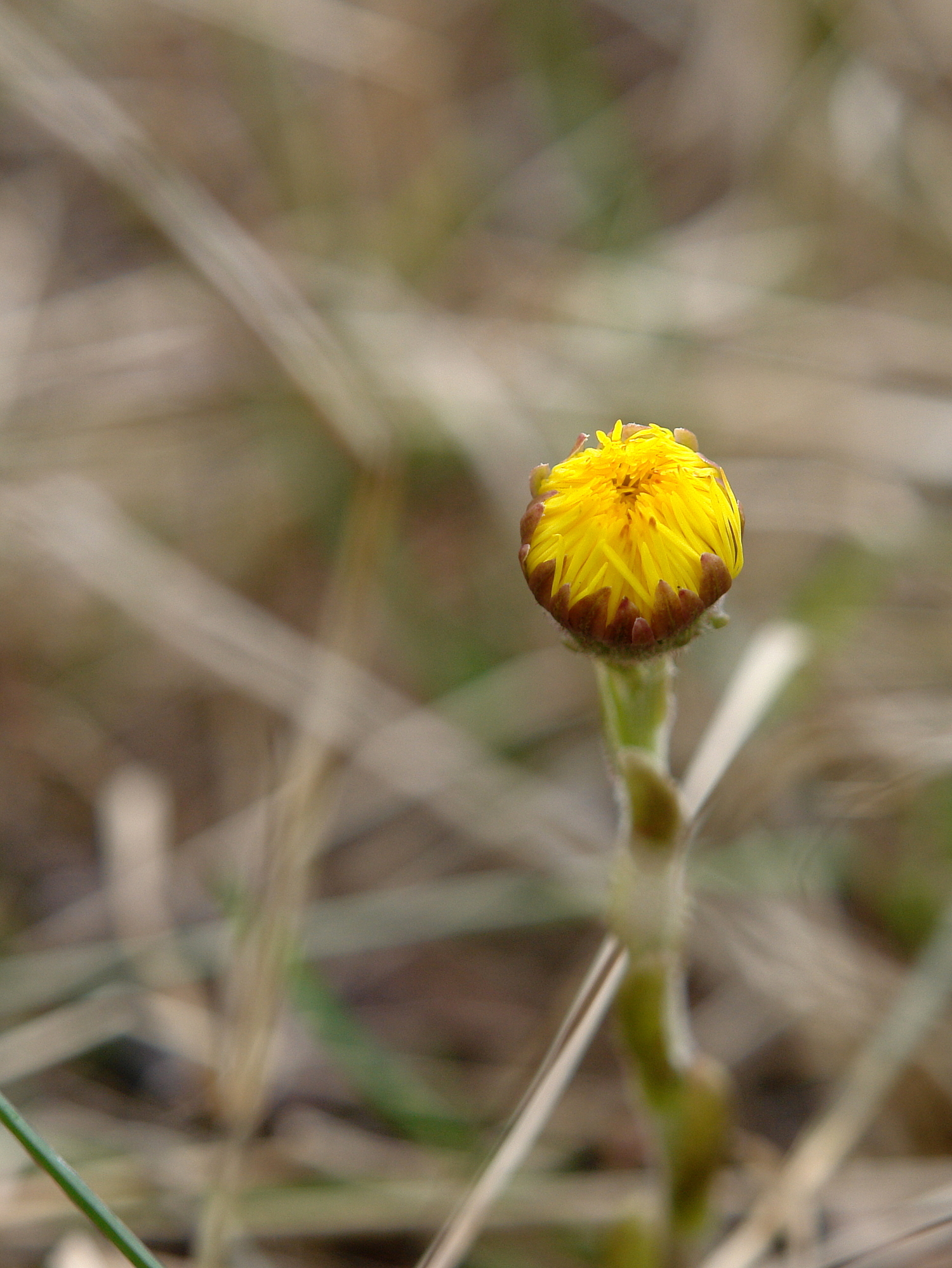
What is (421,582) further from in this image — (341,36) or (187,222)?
(341,36)

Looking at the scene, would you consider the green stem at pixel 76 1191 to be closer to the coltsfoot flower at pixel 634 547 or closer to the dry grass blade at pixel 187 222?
the coltsfoot flower at pixel 634 547

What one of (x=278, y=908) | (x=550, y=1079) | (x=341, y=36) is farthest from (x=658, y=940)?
(x=341, y=36)

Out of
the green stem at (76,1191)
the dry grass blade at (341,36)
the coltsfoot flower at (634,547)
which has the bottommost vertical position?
the green stem at (76,1191)

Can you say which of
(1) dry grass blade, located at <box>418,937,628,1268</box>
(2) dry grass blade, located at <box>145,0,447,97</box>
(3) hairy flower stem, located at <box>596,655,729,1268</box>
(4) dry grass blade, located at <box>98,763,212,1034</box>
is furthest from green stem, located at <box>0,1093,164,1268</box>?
(2) dry grass blade, located at <box>145,0,447,97</box>

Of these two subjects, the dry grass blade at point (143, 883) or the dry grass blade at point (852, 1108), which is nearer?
the dry grass blade at point (852, 1108)

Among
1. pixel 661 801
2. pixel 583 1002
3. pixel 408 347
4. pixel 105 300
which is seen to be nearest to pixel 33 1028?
pixel 583 1002

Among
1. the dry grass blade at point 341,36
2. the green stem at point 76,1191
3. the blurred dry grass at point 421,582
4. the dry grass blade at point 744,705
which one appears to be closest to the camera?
the green stem at point 76,1191

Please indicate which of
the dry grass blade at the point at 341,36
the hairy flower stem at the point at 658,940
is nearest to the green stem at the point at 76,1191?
the hairy flower stem at the point at 658,940

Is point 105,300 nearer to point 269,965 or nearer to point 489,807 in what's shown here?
point 489,807
